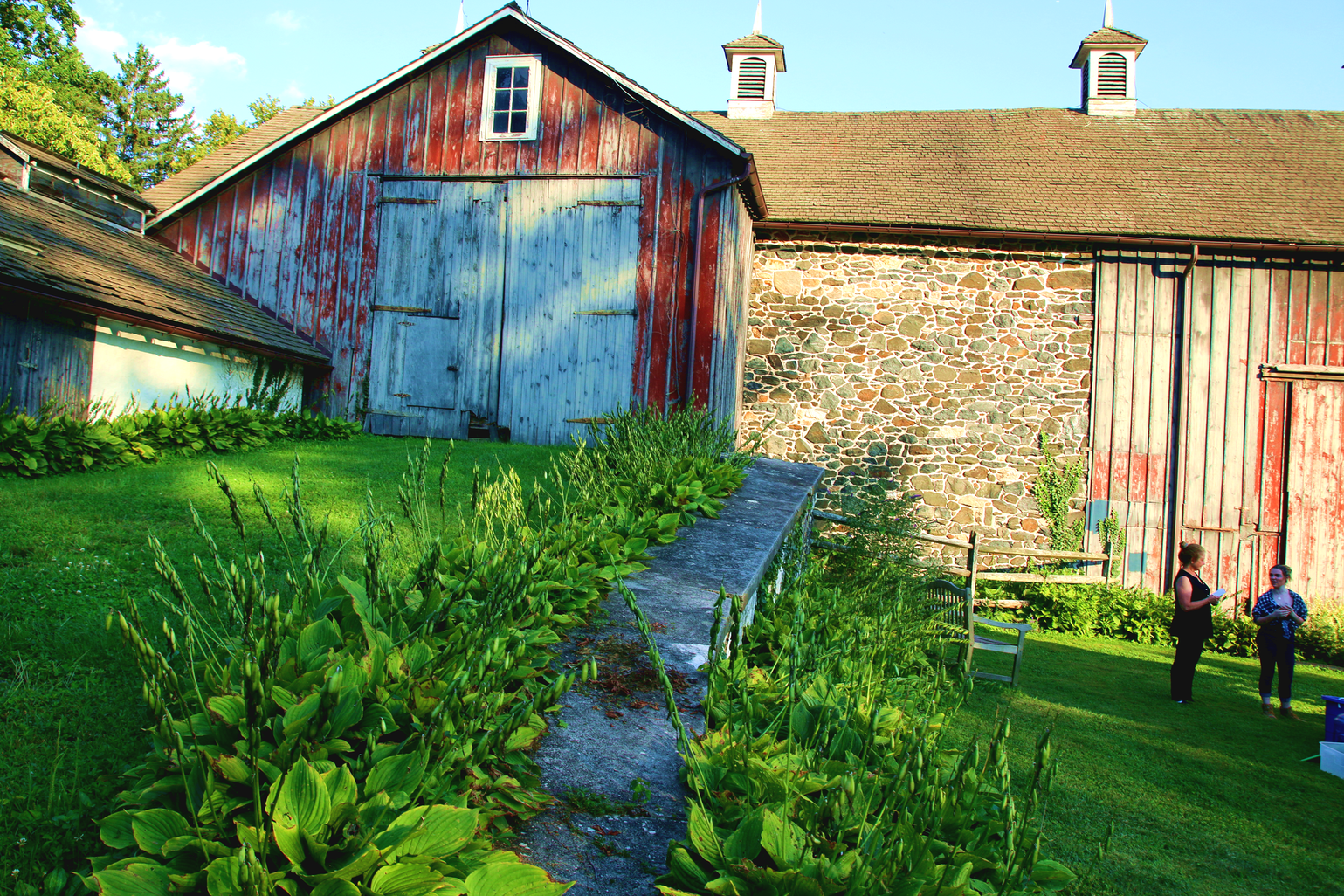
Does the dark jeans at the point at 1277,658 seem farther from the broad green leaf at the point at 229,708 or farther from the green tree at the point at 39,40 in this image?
the green tree at the point at 39,40

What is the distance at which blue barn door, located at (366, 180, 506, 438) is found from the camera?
32.3ft

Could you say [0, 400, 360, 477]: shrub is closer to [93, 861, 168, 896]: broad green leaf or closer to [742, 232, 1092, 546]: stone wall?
[93, 861, 168, 896]: broad green leaf

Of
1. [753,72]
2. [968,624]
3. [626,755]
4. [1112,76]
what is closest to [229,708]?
[626,755]

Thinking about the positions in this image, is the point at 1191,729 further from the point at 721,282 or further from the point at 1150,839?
the point at 721,282

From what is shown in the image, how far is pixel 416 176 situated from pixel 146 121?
128ft

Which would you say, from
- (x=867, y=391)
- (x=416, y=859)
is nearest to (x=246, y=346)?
(x=867, y=391)

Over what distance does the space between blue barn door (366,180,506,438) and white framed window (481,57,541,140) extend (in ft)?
2.38

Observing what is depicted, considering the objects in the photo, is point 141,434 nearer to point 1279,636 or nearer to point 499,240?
point 499,240

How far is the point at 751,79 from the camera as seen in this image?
1480 cm

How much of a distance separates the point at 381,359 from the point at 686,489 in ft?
21.6

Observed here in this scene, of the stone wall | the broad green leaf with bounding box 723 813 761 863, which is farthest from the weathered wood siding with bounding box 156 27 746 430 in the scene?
the broad green leaf with bounding box 723 813 761 863

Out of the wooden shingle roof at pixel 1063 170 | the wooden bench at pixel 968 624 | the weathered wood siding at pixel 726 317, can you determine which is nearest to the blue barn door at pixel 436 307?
the weathered wood siding at pixel 726 317

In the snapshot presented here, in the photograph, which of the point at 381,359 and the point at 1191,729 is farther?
the point at 381,359

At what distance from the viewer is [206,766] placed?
1689mm
